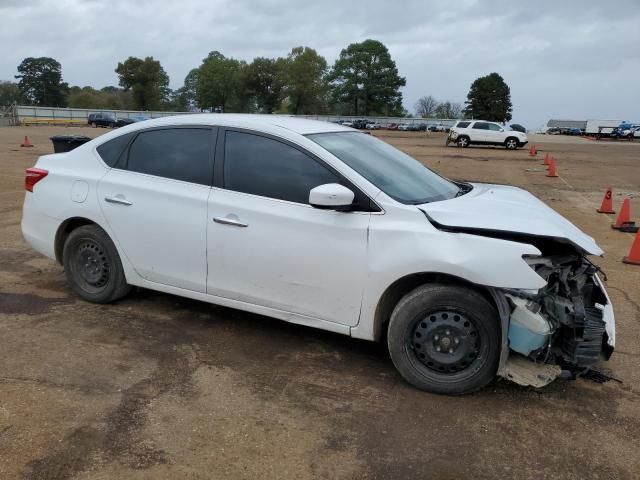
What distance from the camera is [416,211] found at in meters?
3.61

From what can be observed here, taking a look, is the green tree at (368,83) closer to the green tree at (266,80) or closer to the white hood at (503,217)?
the green tree at (266,80)

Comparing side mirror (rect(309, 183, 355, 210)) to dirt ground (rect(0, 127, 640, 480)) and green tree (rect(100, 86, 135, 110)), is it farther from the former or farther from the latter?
green tree (rect(100, 86, 135, 110))

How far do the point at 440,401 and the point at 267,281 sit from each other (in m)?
1.40

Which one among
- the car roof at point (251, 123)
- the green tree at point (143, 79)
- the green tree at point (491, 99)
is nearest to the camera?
the car roof at point (251, 123)

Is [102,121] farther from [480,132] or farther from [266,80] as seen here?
[266,80]

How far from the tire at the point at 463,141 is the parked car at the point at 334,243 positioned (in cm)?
3210

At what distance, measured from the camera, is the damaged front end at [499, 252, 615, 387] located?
3334 mm

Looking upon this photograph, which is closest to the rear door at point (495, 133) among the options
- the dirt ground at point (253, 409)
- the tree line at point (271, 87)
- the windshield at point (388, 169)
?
the dirt ground at point (253, 409)

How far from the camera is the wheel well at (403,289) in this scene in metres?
3.48

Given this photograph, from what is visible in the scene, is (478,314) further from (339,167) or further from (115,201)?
(115,201)

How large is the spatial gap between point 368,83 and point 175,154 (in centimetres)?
→ 10524

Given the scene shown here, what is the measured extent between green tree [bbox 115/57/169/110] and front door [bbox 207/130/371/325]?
91631 millimetres

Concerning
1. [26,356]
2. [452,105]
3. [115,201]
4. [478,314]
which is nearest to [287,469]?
[478,314]

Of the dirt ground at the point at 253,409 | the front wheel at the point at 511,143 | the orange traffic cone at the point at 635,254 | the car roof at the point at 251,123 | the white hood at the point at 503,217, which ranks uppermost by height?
the car roof at the point at 251,123
